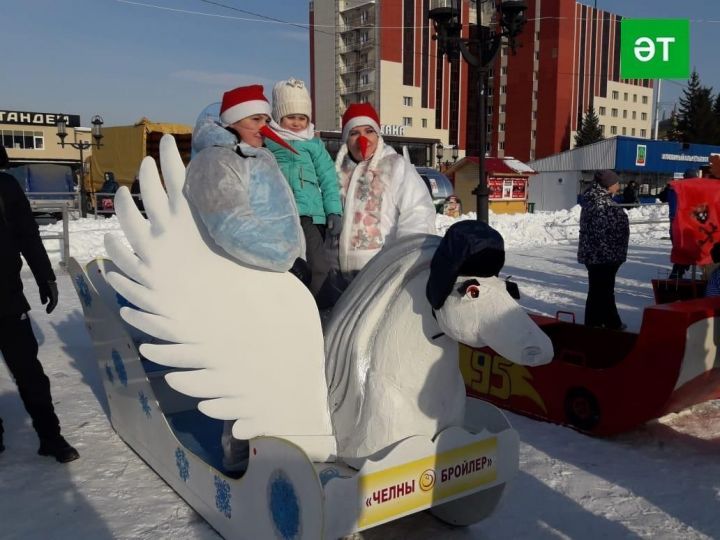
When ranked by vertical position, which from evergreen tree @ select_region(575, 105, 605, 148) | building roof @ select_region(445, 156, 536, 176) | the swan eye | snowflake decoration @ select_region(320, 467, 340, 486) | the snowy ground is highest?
evergreen tree @ select_region(575, 105, 605, 148)

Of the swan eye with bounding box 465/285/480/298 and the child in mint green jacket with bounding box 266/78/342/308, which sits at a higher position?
the child in mint green jacket with bounding box 266/78/342/308

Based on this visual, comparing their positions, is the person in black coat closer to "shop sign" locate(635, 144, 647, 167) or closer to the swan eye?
the swan eye

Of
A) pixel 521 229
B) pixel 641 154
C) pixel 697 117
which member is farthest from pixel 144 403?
pixel 697 117

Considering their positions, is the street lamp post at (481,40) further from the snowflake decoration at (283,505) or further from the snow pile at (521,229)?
the snowflake decoration at (283,505)

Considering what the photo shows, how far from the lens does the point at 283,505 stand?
2.08 metres

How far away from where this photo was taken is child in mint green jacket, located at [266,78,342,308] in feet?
8.79

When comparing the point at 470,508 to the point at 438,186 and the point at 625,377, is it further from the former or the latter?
the point at 438,186

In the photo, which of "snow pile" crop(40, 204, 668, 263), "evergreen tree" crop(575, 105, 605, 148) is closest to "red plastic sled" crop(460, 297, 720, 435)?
"snow pile" crop(40, 204, 668, 263)

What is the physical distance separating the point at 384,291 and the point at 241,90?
3.25 ft

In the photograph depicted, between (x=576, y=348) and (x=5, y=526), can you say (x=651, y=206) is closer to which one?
(x=576, y=348)

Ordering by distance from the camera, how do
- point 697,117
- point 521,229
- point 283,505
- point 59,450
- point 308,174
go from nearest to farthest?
point 283,505, point 308,174, point 59,450, point 521,229, point 697,117

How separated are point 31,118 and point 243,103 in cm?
4803

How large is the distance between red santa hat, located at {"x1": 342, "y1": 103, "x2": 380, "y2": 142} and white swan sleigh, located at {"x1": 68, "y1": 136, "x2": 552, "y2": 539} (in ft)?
3.12

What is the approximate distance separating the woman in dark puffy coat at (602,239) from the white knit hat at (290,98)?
3401mm
